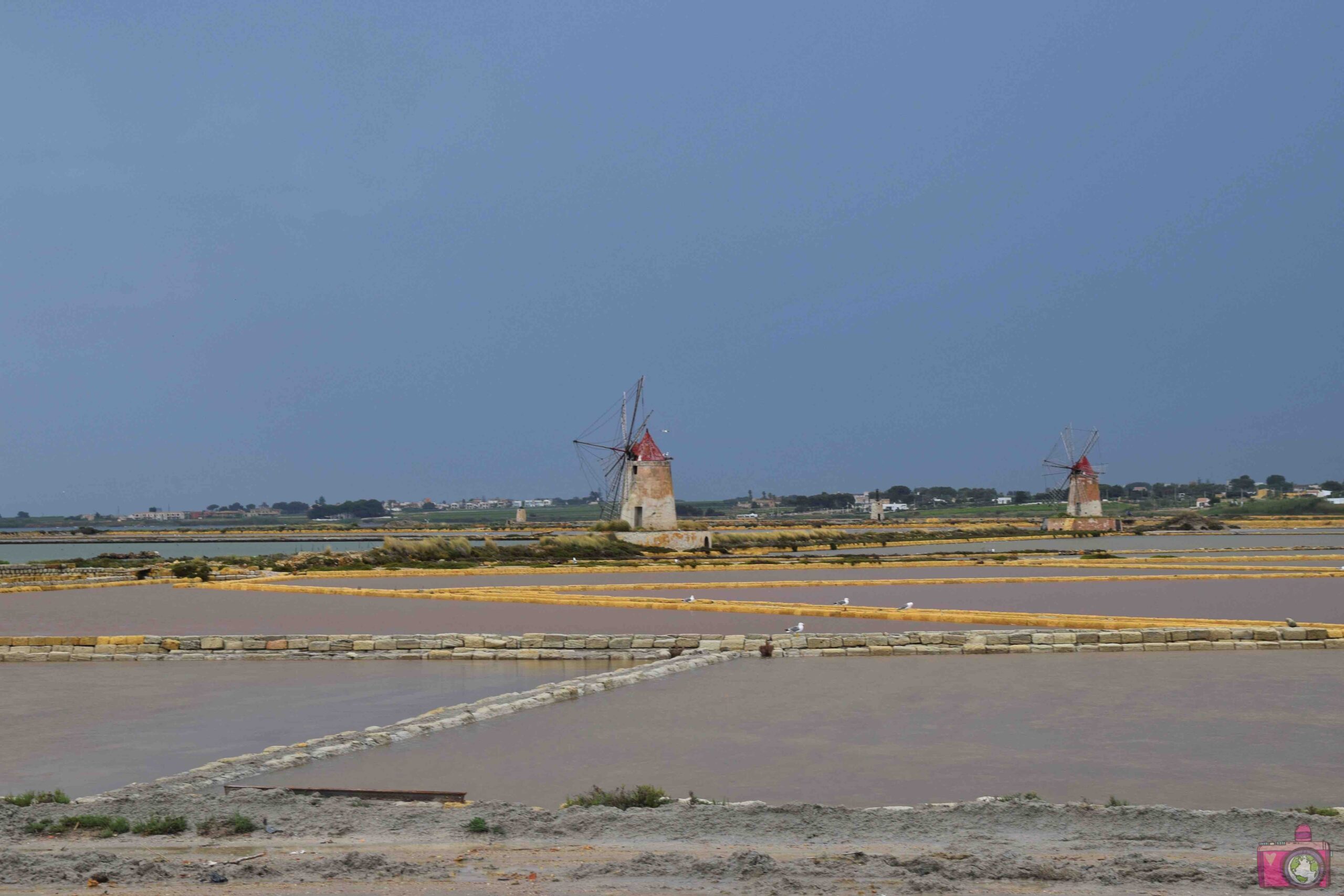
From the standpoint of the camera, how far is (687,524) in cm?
6625

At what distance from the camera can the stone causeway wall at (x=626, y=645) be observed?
11.4 metres

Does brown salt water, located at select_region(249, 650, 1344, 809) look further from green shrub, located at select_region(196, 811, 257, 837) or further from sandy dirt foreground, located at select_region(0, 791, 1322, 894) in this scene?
green shrub, located at select_region(196, 811, 257, 837)

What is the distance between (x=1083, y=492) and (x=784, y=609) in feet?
166

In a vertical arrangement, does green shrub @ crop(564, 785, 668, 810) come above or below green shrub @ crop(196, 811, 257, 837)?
below

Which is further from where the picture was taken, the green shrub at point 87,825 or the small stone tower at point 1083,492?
the small stone tower at point 1083,492

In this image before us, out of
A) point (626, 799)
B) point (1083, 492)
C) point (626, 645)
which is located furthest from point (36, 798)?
point (1083, 492)

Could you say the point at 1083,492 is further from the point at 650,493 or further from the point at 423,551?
the point at 423,551

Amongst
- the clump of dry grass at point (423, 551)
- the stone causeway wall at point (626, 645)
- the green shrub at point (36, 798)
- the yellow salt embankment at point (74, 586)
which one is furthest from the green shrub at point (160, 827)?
the clump of dry grass at point (423, 551)

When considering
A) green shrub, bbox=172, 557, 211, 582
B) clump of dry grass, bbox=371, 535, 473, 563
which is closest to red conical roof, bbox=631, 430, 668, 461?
clump of dry grass, bbox=371, 535, 473, 563

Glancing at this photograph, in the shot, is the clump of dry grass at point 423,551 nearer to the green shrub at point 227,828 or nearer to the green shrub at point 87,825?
the green shrub at point 87,825

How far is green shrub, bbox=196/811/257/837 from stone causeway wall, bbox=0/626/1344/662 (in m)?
6.66

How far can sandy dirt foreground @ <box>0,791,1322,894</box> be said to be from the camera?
4086mm

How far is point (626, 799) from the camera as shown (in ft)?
17.5

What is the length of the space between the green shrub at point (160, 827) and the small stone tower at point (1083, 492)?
60257 mm
